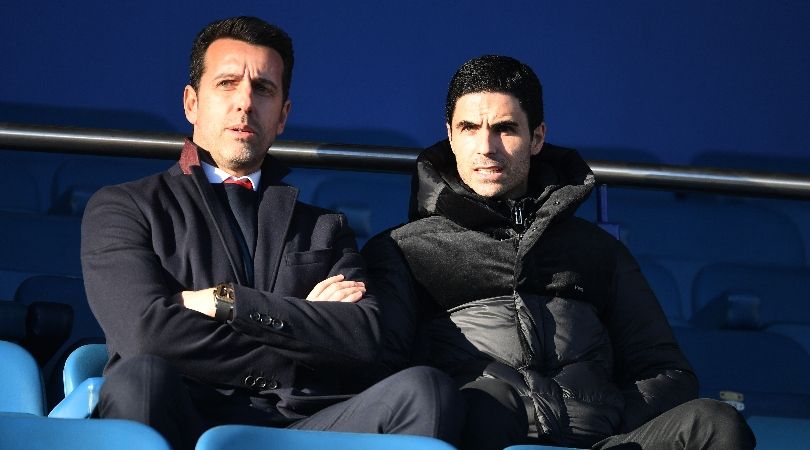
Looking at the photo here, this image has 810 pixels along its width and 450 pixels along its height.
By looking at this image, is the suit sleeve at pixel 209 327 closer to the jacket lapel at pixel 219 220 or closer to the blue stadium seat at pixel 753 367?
the jacket lapel at pixel 219 220

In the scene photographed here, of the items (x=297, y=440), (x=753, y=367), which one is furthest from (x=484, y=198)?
(x=297, y=440)

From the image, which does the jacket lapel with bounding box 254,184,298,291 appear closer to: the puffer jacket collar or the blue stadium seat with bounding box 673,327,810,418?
the puffer jacket collar

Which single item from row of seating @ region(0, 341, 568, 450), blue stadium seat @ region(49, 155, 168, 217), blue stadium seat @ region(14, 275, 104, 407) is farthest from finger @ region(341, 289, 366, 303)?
blue stadium seat @ region(49, 155, 168, 217)

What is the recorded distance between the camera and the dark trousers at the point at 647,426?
2043 millimetres

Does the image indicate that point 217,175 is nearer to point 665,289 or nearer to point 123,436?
point 123,436

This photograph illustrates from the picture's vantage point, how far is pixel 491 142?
2.56 meters

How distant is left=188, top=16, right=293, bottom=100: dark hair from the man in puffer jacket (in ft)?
1.14

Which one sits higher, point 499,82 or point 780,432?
Result: point 499,82

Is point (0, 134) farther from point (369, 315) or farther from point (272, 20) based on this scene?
point (369, 315)

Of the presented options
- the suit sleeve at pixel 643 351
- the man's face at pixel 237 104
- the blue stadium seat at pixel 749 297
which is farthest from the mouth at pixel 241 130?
the blue stadium seat at pixel 749 297

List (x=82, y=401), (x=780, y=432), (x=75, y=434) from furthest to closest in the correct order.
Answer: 1. (x=780, y=432)
2. (x=82, y=401)
3. (x=75, y=434)

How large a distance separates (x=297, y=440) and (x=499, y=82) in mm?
1179

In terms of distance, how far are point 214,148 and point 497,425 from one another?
2.41 ft

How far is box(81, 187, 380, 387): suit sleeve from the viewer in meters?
2.02
